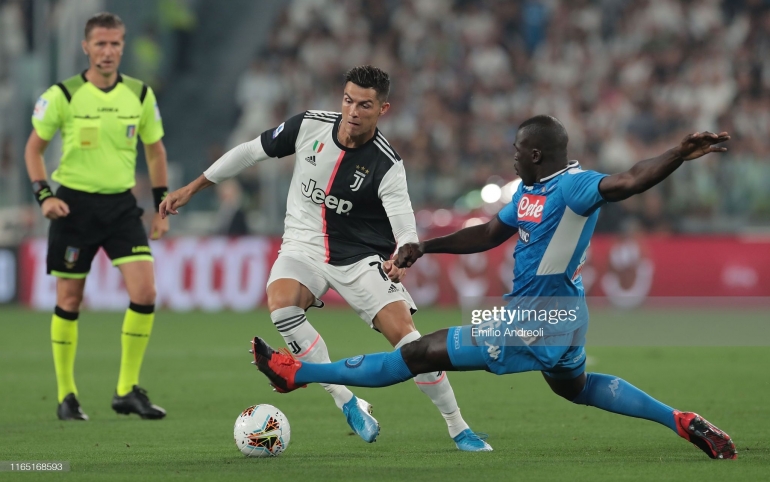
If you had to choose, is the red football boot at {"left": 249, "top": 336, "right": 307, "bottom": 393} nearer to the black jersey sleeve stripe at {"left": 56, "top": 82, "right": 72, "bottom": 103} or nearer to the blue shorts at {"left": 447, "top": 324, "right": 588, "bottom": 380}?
the blue shorts at {"left": 447, "top": 324, "right": 588, "bottom": 380}

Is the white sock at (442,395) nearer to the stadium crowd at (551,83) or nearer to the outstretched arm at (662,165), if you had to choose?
the outstretched arm at (662,165)

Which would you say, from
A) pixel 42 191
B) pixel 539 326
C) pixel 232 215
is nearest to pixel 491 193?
pixel 232 215

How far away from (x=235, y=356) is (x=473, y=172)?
7.52 meters

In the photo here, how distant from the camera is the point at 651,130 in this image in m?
19.7

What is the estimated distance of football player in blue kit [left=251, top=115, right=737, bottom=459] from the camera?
5.89m

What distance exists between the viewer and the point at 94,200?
8.26 meters

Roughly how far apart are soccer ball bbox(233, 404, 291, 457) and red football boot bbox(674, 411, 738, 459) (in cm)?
212

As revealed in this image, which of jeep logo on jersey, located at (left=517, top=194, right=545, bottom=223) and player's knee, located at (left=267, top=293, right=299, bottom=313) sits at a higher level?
jeep logo on jersey, located at (left=517, top=194, right=545, bottom=223)

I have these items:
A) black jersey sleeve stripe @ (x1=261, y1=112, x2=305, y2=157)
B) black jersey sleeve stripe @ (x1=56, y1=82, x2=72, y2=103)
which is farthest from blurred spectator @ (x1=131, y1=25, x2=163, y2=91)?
black jersey sleeve stripe @ (x1=261, y1=112, x2=305, y2=157)

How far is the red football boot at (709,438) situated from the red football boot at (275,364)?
81.0 inches

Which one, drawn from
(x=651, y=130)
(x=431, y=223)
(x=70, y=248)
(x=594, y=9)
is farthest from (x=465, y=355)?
(x=594, y=9)

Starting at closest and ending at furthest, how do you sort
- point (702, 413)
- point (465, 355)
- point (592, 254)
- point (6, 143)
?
1. point (465, 355)
2. point (702, 413)
3. point (592, 254)
4. point (6, 143)

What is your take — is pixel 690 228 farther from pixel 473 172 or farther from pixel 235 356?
pixel 235 356

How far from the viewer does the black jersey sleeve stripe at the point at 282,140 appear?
23.1 feet
